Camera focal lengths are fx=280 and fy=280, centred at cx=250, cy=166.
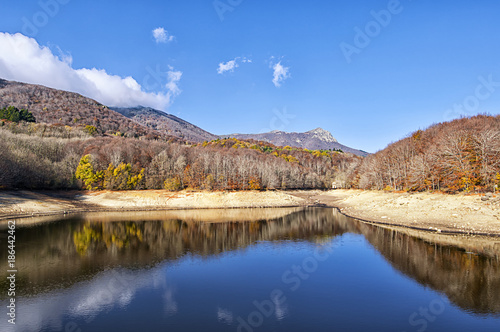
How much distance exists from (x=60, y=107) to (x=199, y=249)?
183391mm

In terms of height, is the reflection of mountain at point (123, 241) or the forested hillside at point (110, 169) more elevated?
the forested hillside at point (110, 169)

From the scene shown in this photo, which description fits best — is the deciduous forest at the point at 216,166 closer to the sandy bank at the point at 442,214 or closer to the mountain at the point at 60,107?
the sandy bank at the point at 442,214

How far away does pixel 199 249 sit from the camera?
83.0 ft

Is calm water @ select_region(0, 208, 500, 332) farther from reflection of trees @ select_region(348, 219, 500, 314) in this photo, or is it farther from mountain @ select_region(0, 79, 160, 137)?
mountain @ select_region(0, 79, 160, 137)

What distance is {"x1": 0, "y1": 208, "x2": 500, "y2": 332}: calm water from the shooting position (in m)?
12.0

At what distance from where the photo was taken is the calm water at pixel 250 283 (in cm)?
1199

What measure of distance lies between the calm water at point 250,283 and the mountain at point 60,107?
13452cm

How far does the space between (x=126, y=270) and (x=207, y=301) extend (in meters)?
7.80

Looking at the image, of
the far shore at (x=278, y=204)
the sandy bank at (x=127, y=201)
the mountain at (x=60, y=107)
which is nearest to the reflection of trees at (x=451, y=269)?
the far shore at (x=278, y=204)

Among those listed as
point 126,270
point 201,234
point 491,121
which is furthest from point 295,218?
point 491,121

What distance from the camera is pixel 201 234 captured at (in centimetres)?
3206

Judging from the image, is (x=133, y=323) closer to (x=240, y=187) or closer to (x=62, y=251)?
(x=62, y=251)

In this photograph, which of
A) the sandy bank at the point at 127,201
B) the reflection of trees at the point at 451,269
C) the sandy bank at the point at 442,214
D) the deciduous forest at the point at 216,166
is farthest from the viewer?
the sandy bank at the point at 127,201

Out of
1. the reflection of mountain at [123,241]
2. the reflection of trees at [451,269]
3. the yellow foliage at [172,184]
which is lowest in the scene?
the reflection of mountain at [123,241]
